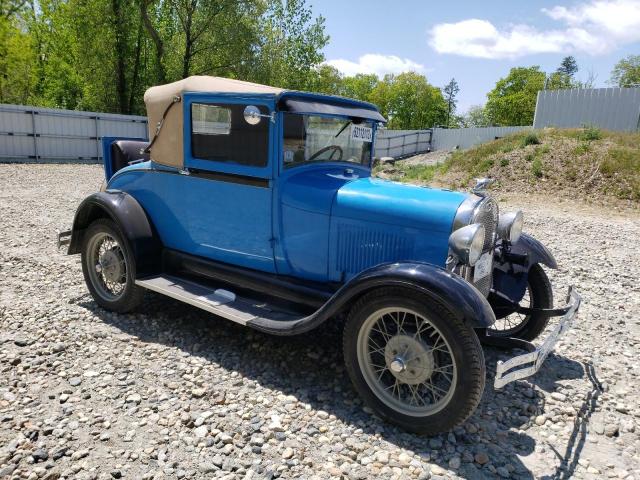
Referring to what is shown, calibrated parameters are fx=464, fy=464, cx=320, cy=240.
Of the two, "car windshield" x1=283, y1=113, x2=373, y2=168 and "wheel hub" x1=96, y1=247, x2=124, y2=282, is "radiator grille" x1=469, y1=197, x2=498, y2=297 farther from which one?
"wheel hub" x1=96, y1=247, x2=124, y2=282

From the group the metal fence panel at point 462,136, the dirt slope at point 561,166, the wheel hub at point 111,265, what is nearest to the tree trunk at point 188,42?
the dirt slope at point 561,166

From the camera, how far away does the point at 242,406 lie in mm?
3186

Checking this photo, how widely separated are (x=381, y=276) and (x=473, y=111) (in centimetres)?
8310

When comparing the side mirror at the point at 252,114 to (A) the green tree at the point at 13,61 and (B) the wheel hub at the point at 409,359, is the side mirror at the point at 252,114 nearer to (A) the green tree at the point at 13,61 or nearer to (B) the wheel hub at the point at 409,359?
(B) the wheel hub at the point at 409,359

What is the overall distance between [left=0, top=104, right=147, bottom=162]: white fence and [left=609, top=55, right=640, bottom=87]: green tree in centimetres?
5619

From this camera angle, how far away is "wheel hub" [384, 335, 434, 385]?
2947mm

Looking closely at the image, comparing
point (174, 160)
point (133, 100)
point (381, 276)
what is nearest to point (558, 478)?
point (381, 276)

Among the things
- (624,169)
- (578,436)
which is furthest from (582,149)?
(578,436)

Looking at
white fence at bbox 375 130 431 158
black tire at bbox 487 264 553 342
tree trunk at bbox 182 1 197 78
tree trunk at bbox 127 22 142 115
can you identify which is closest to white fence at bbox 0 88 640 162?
tree trunk at bbox 182 1 197 78

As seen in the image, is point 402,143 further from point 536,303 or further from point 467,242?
point 467,242

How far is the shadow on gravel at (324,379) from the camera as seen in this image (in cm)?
284

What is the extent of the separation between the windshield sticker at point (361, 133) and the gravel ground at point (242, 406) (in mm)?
1791

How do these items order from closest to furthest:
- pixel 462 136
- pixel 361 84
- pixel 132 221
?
pixel 132 221, pixel 462 136, pixel 361 84

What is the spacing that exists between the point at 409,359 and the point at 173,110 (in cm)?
303
